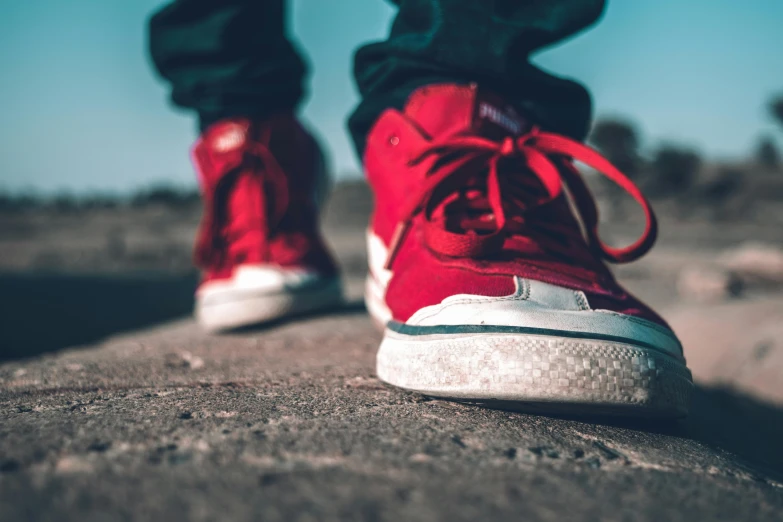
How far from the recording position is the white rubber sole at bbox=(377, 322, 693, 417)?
0.82 m

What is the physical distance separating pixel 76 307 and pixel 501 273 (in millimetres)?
2715

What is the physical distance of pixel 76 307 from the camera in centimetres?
305

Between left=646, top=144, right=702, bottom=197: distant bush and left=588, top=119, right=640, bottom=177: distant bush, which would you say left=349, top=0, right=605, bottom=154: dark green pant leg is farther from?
left=588, top=119, right=640, bottom=177: distant bush

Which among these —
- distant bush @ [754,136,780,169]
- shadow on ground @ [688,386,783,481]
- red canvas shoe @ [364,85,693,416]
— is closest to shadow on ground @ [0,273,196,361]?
red canvas shoe @ [364,85,693,416]

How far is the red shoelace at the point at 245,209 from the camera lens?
6.35 ft

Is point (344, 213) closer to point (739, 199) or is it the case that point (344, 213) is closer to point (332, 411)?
point (739, 199)

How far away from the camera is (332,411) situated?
0.86 meters

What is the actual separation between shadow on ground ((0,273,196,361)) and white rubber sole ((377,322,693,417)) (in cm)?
171

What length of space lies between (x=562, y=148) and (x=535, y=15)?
0.29 m

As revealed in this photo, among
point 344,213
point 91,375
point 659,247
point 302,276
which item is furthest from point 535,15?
Result: point 344,213

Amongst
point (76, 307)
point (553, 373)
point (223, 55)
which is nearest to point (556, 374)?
point (553, 373)

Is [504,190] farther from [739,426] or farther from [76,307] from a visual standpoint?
[76,307]

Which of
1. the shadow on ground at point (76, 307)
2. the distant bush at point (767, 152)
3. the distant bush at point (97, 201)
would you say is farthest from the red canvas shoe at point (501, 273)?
the distant bush at point (767, 152)

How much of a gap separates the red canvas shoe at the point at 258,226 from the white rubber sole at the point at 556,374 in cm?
102
